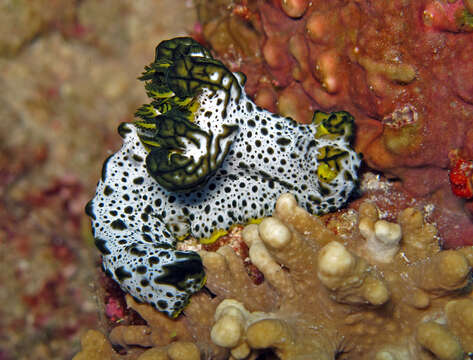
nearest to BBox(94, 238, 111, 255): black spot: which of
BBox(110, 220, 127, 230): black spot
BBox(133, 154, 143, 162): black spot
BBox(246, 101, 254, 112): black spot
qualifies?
BBox(110, 220, 127, 230): black spot

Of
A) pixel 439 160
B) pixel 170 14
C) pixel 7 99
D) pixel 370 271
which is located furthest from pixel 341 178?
pixel 7 99

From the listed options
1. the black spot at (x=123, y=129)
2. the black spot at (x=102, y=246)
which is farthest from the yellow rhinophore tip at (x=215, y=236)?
the black spot at (x=123, y=129)

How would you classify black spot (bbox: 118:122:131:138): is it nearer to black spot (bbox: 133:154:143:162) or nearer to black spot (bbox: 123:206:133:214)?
black spot (bbox: 133:154:143:162)

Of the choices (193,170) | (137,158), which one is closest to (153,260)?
(193,170)

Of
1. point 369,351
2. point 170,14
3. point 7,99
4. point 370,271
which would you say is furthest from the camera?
point 7,99

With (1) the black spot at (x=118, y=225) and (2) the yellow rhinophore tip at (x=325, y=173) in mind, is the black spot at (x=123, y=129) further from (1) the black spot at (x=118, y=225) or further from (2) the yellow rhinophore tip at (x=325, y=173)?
(2) the yellow rhinophore tip at (x=325, y=173)

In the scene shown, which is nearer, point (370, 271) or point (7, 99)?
point (370, 271)

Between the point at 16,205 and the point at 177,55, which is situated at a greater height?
the point at 177,55

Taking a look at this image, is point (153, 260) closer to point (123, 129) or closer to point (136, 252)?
point (136, 252)

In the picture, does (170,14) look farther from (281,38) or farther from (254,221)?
(254,221)
